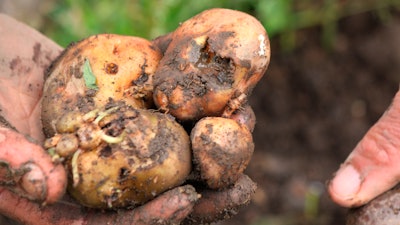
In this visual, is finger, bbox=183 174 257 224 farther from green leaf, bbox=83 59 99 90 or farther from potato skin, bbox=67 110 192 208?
green leaf, bbox=83 59 99 90

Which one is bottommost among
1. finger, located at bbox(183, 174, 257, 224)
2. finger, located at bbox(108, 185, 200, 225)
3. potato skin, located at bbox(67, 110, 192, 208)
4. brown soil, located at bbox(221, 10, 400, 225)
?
brown soil, located at bbox(221, 10, 400, 225)

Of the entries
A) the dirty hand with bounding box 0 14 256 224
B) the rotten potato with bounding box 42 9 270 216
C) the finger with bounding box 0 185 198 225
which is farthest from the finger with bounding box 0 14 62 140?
the finger with bounding box 0 185 198 225

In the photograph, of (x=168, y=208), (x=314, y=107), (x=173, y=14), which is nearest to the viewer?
(x=168, y=208)

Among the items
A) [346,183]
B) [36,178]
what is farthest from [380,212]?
[36,178]

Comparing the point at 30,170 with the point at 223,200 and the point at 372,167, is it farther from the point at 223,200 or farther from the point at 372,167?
the point at 372,167

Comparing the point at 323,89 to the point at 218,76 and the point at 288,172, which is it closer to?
the point at 288,172

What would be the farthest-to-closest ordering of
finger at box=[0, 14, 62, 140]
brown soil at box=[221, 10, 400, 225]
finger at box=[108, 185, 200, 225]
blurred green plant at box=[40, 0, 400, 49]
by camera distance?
brown soil at box=[221, 10, 400, 225]
blurred green plant at box=[40, 0, 400, 49]
finger at box=[0, 14, 62, 140]
finger at box=[108, 185, 200, 225]

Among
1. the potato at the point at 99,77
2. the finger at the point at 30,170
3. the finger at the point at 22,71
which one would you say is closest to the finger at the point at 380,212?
the potato at the point at 99,77

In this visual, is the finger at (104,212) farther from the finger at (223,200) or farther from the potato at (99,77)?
the potato at (99,77)
